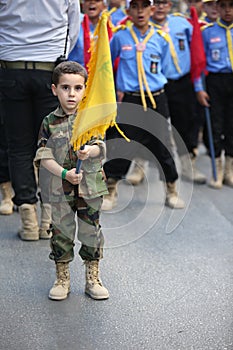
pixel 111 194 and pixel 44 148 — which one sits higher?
pixel 44 148

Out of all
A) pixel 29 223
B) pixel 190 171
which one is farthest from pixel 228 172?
pixel 29 223

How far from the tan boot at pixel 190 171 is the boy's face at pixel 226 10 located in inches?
57.6

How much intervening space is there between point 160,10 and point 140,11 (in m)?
1.00

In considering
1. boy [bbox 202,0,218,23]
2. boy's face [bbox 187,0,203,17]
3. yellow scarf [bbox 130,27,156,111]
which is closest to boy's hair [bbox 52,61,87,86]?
yellow scarf [bbox 130,27,156,111]

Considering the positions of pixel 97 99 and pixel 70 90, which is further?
pixel 70 90

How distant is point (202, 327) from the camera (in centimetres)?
398

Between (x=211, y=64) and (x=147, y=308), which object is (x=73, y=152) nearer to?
(x=147, y=308)

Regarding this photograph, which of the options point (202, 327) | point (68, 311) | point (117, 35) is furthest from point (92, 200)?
point (117, 35)

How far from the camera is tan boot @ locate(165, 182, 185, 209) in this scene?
6.54 metres

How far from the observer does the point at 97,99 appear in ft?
13.0

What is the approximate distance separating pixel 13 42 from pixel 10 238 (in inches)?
58.2

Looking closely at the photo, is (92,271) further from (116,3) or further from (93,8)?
(116,3)

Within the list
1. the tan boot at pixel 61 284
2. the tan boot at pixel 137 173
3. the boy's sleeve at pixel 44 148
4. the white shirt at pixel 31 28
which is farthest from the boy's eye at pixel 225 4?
the tan boot at pixel 61 284

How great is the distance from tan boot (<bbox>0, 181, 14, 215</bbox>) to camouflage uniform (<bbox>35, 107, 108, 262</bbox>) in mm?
1761
